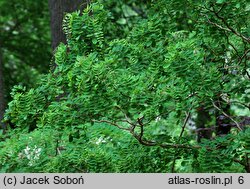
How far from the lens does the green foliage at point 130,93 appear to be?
5176 mm

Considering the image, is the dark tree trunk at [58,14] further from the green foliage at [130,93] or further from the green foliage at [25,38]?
the green foliage at [25,38]

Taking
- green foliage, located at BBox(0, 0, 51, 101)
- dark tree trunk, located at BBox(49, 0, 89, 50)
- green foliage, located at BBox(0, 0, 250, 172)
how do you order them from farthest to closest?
green foliage, located at BBox(0, 0, 51, 101), dark tree trunk, located at BBox(49, 0, 89, 50), green foliage, located at BBox(0, 0, 250, 172)

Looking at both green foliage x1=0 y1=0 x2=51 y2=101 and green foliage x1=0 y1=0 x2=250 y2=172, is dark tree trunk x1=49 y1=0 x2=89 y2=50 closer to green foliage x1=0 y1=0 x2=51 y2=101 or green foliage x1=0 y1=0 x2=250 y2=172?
green foliage x1=0 y1=0 x2=250 y2=172

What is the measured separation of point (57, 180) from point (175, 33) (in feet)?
5.84

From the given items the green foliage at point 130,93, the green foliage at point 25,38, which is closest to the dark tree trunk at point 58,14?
the green foliage at point 130,93

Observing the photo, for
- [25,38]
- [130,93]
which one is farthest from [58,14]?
[25,38]

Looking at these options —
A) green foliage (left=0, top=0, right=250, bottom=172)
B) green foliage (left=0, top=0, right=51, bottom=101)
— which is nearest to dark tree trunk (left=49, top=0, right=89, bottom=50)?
green foliage (left=0, top=0, right=250, bottom=172)

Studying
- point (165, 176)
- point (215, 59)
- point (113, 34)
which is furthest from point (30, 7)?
point (165, 176)

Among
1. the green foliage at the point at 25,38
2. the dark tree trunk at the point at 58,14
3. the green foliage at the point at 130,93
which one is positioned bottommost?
the green foliage at the point at 130,93

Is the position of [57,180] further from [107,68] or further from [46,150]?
[107,68]

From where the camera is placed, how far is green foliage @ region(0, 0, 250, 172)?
5.18 meters

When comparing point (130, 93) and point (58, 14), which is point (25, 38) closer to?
point (58, 14)

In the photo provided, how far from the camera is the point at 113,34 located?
1009 cm

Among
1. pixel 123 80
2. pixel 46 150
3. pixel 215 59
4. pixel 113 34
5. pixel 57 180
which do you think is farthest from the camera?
pixel 113 34
